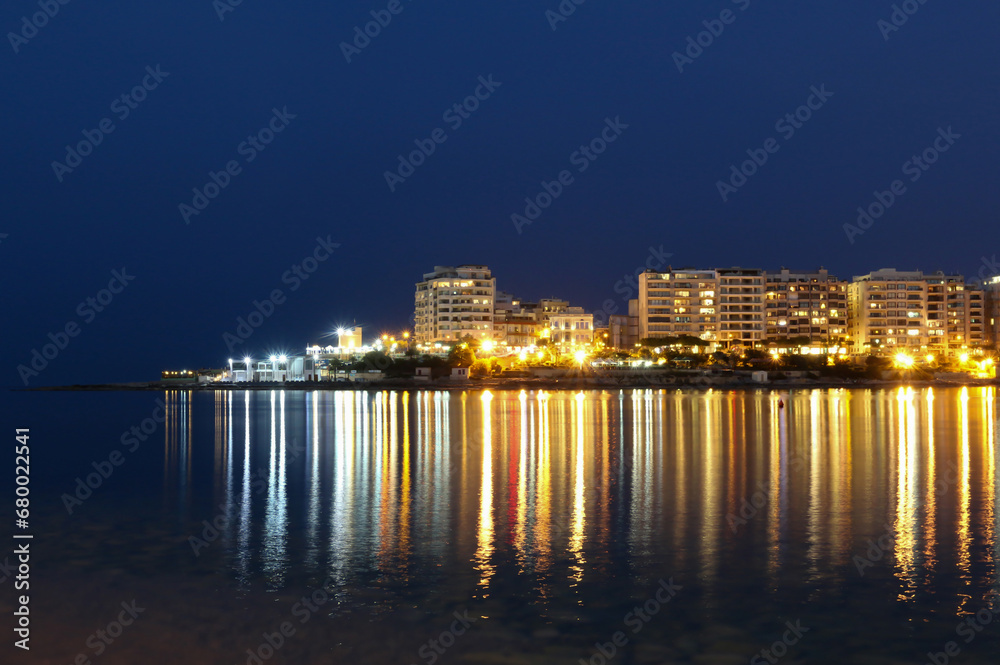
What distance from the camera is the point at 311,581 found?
1114cm

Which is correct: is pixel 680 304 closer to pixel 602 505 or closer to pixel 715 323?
pixel 715 323

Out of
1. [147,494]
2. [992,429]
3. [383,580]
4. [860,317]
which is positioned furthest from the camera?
[860,317]

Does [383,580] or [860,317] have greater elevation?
[860,317]

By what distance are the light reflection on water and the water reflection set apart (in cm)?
5

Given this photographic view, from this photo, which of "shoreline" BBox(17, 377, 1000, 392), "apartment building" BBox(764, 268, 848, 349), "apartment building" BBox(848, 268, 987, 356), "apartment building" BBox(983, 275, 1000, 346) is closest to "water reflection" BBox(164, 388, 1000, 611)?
"shoreline" BBox(17, 377, 1000, 392)

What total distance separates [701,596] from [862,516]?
21.0 ft

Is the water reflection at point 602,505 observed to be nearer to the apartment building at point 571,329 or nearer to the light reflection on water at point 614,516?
the light reflection on water at point 614,516

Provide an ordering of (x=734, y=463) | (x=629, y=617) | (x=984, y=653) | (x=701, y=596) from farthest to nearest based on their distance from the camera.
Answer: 1. (x=734, y=463)
2. (x=701, y=596)
3. (x=629, y=617)
4. (x=984, y=653)

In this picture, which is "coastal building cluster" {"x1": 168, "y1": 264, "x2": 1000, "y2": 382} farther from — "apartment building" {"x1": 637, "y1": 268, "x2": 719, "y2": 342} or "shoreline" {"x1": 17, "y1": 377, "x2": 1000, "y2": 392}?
"shoreline" {"x1": 17, "y1": 377, "x2": 1000, "y2": 392}

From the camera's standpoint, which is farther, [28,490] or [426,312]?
[426,312]

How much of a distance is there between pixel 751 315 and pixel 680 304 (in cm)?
977

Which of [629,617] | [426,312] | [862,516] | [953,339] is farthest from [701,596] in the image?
[953,339]

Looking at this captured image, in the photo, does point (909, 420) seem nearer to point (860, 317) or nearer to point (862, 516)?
point (862, 516)

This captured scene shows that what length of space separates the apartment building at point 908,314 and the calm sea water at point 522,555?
99.0 m
